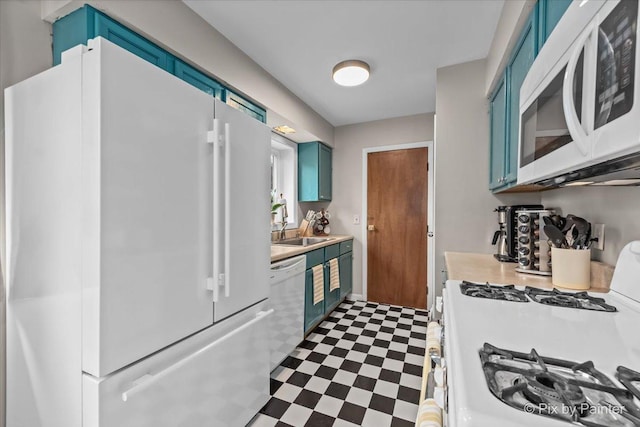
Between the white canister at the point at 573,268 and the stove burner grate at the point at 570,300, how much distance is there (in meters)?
0.16

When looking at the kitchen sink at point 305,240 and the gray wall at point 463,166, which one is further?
the kitchen sink at point 305,240

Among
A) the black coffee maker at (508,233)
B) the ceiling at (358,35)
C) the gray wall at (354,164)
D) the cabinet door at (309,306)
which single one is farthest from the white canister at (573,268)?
the gray wall at (354,164)

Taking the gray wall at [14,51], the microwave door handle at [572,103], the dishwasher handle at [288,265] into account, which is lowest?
the dishwasher handle at [288,265]

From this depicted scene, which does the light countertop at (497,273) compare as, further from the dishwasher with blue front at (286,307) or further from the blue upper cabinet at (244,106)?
the blue upper cabinet at (244,106)

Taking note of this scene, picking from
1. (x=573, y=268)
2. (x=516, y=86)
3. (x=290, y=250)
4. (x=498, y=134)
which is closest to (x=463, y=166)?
(x=498, y=134)

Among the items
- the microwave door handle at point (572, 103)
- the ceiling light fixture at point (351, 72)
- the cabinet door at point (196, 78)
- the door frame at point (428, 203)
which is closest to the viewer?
the microwave door handle at point (572, 103)

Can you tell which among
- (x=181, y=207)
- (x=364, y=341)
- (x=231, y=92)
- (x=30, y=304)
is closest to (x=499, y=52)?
(x=231, y=92)

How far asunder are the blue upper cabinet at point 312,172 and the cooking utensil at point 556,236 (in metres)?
2.47

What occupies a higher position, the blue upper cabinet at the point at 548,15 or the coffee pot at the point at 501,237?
the blue upper cabinet at the point at 548,15

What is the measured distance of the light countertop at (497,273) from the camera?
121 centimetres

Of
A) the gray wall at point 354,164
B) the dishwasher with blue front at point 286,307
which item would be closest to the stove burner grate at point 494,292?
the dishwasher with blue front at point 286,307

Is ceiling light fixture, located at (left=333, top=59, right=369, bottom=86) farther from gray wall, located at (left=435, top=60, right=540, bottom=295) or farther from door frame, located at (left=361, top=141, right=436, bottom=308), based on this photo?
door frame, located at (left=361, top=141, right=436, bottom=308)

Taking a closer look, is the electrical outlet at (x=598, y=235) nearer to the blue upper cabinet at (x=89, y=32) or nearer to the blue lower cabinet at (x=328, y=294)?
the blue lower cabinet at (x=328, y=294)

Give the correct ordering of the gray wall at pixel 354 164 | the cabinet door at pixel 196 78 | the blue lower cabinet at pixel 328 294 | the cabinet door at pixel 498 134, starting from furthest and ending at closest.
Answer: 1. the gray wall at pixel 354 164
2. the blue lower cabinet at pixel 328 294
3. the cabinet door at pixel 498 134
4. the cabinet door at pixel 196 78
